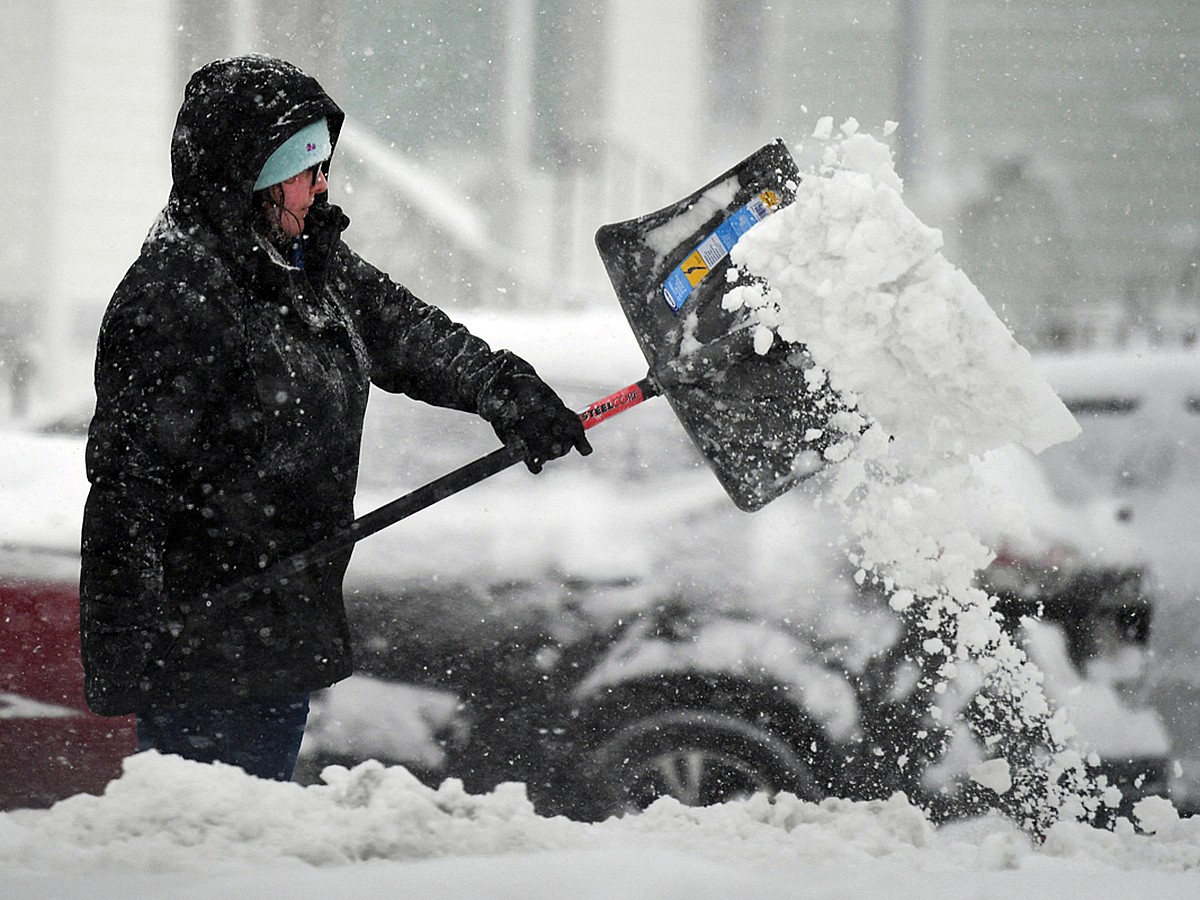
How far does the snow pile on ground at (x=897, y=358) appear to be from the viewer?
6.89 ft

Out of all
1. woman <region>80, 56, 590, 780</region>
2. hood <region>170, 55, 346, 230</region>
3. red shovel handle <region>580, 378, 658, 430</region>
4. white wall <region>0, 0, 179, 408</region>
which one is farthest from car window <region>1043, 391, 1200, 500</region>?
white wall <region>0, 0, 179, 408</region>

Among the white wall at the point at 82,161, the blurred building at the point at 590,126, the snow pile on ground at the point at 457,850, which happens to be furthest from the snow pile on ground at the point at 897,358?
the white wall at the point at 82,161

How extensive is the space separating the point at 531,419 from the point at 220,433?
0.55 meters

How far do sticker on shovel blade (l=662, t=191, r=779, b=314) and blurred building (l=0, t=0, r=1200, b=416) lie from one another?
134cm

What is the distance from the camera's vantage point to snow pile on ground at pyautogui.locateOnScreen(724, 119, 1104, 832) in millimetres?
2102

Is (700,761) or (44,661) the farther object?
(700,761)

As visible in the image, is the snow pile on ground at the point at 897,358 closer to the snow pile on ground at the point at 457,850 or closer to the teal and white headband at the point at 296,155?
the snow pile on ground at the point at 457,850

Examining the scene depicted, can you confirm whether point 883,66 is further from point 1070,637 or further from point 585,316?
point 1070,637

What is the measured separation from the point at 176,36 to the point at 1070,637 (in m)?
3.20

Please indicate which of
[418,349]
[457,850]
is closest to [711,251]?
[418,349]

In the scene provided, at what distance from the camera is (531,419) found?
7.09 ft

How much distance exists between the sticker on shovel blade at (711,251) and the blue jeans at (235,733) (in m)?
1.01

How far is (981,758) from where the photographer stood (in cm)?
328

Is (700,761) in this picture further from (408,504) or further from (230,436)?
(230,436)
